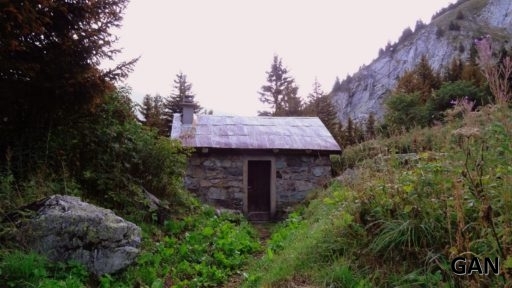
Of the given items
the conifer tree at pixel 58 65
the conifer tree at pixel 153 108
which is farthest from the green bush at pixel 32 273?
the conifer tree at pixel 153 108

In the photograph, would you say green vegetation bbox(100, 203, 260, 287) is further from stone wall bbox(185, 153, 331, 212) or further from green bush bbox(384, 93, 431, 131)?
green bush bbox(384, 93, 431, 131)

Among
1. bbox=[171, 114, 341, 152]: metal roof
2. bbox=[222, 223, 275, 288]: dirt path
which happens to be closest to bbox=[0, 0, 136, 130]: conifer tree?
bbox=[222, 223, 275, 288]: dirt path

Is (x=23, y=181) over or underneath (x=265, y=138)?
underneath

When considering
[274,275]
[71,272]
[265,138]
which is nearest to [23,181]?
[71,272]

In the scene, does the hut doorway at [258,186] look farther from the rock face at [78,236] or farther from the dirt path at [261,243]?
the rock face at [78,236]

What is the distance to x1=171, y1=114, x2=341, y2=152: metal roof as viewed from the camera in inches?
412

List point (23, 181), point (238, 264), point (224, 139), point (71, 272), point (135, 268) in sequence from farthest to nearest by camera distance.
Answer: point (224, 139)
point (238, 264)
point (23, 181)
point (135, 268)
point (71, 272)

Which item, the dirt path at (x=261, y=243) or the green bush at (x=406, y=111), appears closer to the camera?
the dirt path at (x=261, y=243)

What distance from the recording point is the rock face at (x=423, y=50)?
110 feet

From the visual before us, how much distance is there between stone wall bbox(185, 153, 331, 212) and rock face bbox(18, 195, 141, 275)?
5.95 metres

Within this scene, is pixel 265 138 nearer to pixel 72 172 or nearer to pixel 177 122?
pixel 177 122

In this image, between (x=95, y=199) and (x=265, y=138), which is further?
(x=265, y=138)

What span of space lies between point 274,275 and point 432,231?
4.96 feet

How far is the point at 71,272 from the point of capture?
3.74m
